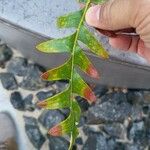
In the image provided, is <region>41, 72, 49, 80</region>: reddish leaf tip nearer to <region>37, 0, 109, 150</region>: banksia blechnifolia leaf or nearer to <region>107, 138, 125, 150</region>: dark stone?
<region>37, 0, 109, 150</region>: banksia blechnifolia leaf

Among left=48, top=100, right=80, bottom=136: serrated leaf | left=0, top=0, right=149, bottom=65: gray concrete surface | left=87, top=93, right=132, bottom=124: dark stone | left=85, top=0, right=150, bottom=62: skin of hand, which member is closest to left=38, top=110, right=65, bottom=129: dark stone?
left=87, top=93, right=132, bottom=124: dark stone

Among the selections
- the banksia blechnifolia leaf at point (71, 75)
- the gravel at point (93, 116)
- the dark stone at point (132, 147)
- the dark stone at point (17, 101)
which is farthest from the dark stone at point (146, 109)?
the banksia blechnifolia leaf at point (71, 75)

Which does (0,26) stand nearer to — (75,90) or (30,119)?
(30,119)

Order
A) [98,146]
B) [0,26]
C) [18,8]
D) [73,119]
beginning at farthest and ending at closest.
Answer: [98,146], [0,26], [18,8], [73,119]

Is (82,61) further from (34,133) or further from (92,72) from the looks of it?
(34,133)

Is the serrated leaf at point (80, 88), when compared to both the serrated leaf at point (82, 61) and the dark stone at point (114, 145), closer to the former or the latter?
the serrated leaf at point (82, 61)

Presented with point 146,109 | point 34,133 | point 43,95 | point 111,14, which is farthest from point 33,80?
point 111,14

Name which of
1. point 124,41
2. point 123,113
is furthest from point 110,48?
point 123,113
